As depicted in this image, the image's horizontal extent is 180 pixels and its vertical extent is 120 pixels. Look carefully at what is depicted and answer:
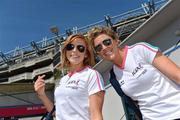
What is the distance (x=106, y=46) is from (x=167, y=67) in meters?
0.63

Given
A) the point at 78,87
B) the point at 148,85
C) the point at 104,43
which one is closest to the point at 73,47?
the point at 104,43

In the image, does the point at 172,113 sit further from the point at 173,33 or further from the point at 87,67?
the point at 173,33

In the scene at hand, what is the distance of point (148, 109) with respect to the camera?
238 cm

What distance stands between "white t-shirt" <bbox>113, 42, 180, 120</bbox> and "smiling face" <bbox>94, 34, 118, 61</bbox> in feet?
0.49

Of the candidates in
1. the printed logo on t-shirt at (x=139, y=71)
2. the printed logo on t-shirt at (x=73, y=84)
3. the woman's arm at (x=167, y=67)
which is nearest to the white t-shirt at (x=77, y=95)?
the printed logo on t-shirt at (x=73, y=84)

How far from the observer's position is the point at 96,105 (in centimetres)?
247

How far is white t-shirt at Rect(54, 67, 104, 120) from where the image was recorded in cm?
254

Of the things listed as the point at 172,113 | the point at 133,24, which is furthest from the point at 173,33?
the point at 133,24

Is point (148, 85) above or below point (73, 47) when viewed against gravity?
below

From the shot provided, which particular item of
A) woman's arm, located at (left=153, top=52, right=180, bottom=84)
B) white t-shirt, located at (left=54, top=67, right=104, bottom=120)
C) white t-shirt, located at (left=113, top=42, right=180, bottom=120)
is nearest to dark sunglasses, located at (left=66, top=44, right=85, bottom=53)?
white t-shirt, located at (left=54, top=67, right=104, bottom=120)

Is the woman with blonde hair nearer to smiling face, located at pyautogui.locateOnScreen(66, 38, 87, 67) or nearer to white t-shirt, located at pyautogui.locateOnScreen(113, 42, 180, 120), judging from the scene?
smiling face, located at pyautogui.locateOnScreen(66, 38, 87, 67)

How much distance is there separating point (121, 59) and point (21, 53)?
145ft

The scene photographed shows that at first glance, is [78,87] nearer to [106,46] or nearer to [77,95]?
[77,95]

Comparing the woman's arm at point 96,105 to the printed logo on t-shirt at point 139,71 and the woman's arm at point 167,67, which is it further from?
the woman's arm at point 167,67
